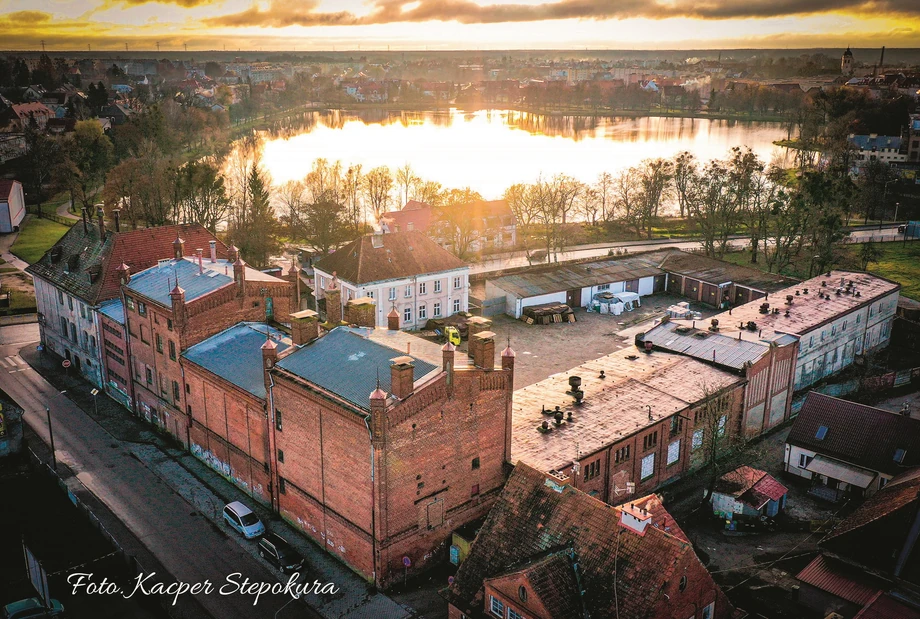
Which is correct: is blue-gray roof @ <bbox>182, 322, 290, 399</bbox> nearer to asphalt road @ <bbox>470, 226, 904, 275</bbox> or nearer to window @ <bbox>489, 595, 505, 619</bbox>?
window @ <bbox>489, 595, 505, 619</bbox>

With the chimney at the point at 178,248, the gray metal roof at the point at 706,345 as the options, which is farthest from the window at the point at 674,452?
the chimney at the point at 178,248

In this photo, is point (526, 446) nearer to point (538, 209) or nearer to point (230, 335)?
point (230, 335)

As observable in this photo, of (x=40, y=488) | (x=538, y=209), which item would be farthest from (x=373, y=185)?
(x=40, y=488)

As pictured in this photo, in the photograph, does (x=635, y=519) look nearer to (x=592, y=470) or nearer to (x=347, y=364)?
(x=592, y=470)

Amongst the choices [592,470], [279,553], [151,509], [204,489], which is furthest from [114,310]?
[592,470]

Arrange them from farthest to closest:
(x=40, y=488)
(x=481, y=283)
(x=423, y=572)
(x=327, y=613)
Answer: (x=481, y=283) → (x=40, y=488) → (x=423, y=572) → (x=327, y=613)
